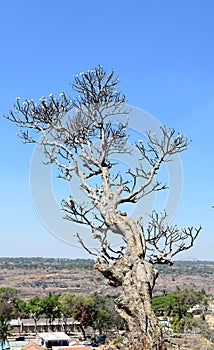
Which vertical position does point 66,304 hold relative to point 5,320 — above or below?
above

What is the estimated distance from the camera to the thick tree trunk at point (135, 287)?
412 cm

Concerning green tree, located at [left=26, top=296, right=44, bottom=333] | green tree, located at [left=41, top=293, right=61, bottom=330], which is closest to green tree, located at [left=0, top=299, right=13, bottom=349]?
green tree, located at [left=26, top=296, right=44, bottom=333]

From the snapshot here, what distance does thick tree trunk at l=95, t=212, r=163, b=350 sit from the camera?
4121 mm

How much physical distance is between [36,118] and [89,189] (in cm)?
147

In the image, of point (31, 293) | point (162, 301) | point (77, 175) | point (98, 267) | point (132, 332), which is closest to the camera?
point (132, 332)

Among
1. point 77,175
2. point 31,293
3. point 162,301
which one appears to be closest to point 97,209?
point 77,175

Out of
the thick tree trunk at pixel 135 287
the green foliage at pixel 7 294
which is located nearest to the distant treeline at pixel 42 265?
the green foliage at pixel 7 294

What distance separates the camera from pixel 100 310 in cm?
4438

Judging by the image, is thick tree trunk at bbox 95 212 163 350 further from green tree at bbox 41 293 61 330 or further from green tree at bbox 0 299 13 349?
green tree at bbox 41 293 61 330

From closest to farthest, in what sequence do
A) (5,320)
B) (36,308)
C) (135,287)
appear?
1. (135,287)
2. (5,320)
3. (36,308)

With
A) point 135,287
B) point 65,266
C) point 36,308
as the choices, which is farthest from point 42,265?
point 135,287

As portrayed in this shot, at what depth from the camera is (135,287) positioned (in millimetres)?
4324

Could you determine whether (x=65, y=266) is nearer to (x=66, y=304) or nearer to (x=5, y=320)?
(x=66, y=304)

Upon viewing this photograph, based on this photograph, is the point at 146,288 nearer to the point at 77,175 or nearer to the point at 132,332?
the point at 132,332
